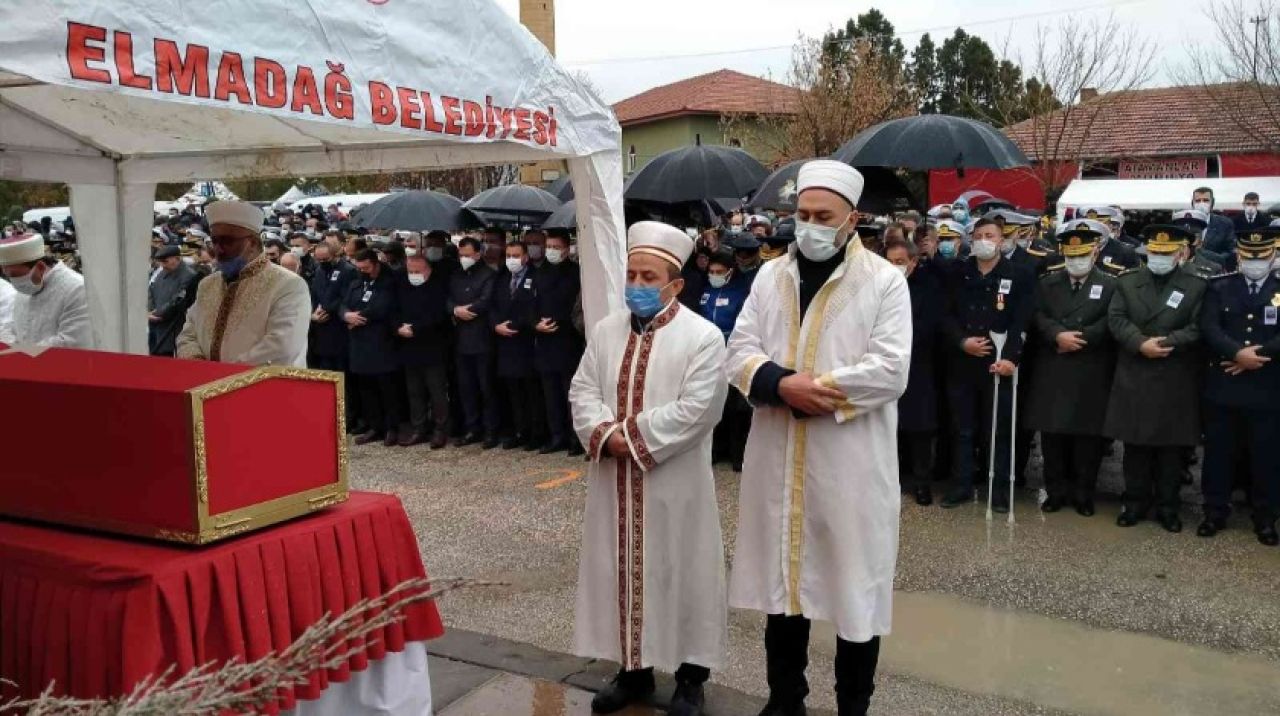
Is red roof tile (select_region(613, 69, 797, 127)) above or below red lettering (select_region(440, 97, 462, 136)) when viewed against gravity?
above

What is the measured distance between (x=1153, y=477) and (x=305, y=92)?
6.04 meters

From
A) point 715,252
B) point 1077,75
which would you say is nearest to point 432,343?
point 715,252

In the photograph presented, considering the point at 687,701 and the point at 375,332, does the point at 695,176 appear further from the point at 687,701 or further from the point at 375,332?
the point at 687,701

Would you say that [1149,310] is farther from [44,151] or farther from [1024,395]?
[44,151]

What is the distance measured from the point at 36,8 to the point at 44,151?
2754mm

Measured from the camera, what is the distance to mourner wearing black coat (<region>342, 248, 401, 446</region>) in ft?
31.8

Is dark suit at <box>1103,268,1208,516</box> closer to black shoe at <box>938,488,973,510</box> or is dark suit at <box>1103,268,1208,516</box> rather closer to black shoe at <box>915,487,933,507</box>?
black shoe at <box>938,488,973,510</box>

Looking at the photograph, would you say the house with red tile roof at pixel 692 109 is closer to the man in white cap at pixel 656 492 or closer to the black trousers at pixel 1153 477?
the black trousers at pixel 1153 477

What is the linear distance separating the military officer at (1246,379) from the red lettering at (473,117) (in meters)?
4.89

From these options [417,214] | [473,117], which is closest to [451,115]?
[473,117]

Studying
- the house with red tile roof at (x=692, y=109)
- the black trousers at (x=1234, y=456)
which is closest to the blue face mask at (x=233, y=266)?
the black trousers at (x=1234, y=456)

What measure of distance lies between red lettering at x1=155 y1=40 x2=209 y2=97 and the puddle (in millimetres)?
3709

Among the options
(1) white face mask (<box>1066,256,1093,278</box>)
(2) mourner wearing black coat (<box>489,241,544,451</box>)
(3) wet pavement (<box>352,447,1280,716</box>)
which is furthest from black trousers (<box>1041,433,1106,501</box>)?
(2) mourner wearing black coat (<box>489,241,544,451</box>)

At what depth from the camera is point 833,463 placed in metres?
3.73
